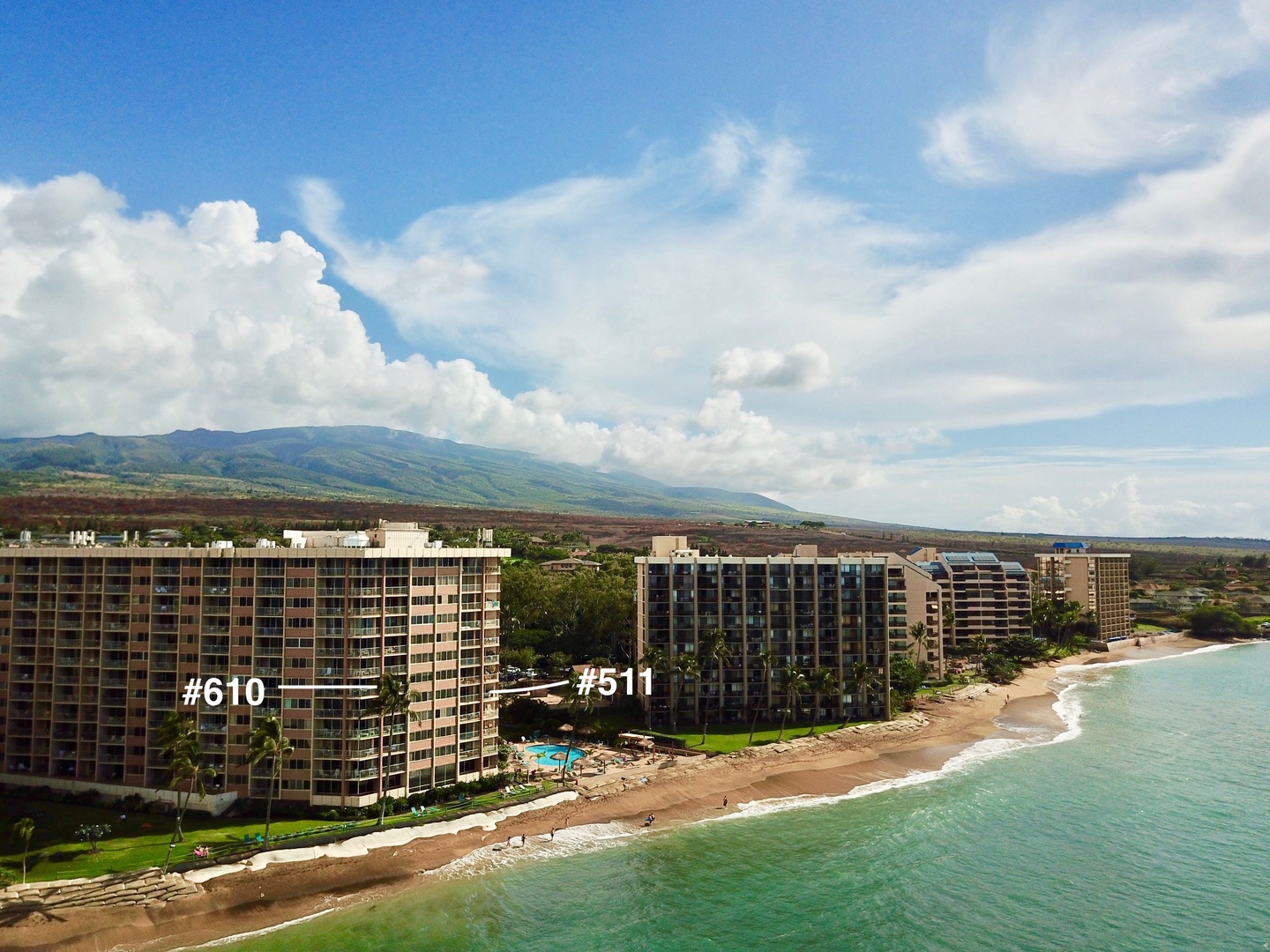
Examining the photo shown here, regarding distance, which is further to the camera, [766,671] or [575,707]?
[766,671]

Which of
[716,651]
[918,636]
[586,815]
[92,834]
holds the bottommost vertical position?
[586,815]

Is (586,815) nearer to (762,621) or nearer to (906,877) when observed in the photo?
(906,877)

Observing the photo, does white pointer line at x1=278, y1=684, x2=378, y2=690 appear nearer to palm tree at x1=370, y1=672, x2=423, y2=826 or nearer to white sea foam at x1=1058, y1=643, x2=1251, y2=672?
palm tree at x1=370, y1=672, x2=423, y2=826

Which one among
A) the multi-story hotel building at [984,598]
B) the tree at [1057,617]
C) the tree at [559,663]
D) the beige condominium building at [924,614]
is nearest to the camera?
the tree at [559,663]

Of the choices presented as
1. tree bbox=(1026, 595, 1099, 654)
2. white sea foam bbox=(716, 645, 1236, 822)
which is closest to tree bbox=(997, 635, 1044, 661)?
white sea foam bbox=(716, 645, 1236, 822)

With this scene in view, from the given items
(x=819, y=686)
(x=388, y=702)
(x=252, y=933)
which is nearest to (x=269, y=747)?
(x=388, y=702)

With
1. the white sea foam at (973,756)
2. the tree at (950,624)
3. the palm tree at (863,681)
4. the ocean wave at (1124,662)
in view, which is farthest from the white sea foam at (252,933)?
the ocean wave at (1124,662)

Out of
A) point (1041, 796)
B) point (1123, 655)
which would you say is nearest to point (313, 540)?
point (1041, 796)

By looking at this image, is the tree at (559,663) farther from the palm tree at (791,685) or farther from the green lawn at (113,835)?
the green lawn at (113,835)
